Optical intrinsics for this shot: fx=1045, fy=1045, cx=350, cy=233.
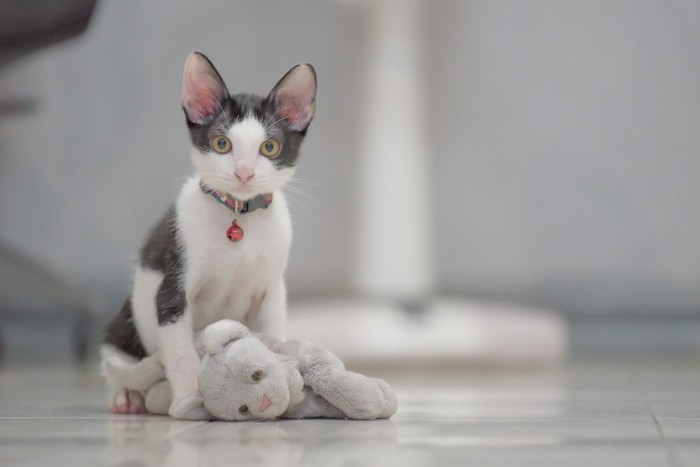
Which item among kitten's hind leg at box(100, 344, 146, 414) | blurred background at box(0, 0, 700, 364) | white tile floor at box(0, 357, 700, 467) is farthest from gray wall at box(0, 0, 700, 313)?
kitten's hind leg at box(100, 344, 146, 414)

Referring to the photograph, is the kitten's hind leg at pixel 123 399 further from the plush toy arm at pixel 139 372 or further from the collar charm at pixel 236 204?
the collar charm at pixel 236 204

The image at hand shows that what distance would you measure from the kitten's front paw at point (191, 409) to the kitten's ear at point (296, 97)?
435 mm

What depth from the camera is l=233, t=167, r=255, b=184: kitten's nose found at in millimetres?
1495

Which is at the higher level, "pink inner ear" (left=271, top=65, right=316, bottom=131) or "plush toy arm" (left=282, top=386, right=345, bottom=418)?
"pink inner ear" (left=271, top=65, right=316, bottom=131)

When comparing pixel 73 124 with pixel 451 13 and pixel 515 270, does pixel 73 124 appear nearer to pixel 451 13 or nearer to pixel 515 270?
pixel 451 13

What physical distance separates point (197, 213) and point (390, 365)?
5.13 ft

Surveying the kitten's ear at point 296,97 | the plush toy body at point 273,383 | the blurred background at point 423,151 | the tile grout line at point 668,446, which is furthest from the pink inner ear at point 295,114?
the blurred background at point 423,151

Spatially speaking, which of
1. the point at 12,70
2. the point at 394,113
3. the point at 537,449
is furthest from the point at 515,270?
the point at 537,449

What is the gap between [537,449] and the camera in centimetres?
117

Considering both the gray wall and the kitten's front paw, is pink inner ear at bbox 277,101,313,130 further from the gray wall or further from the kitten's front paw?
the gray wall

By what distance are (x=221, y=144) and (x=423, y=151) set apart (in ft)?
8.12

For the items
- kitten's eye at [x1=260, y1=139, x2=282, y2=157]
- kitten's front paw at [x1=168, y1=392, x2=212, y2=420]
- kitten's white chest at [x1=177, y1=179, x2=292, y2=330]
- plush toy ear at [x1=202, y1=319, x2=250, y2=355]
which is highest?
kitten's eye at [x1=260, y1=139, x2=282, y2=157]

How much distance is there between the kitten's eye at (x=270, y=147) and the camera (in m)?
1.54

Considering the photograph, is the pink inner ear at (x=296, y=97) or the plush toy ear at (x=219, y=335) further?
the pink inner ear at (x=296, y=97)
